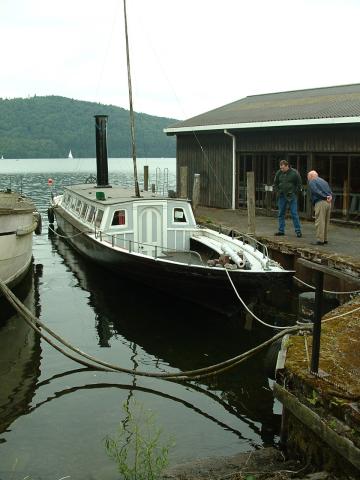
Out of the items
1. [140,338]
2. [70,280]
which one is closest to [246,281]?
[140,338]

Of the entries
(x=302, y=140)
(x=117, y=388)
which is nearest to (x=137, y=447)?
(x=117, y=388)

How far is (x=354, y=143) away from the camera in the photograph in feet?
56.9

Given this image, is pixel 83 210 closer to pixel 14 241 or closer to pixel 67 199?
pixel 67 199

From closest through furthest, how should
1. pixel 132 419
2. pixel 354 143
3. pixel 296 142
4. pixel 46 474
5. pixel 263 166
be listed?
pixel 46 474
pixel 132 419
pixel 354 143
pixel 296 142
pixel 263 166

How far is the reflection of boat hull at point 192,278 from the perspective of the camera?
10.9 meters

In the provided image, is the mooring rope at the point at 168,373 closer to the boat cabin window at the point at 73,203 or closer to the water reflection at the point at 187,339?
the water reflection at the point at 187,339

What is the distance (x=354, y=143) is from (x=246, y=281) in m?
8.66

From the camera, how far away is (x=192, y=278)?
38.0 feet

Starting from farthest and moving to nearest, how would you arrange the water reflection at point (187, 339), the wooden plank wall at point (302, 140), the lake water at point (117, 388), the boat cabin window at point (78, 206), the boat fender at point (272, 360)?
the boat cabin window at point (78, 206), the wooden plank wall at point (302, 140), the water reflection at point (187, 339), the boat fender at point (272, 360), the lake water at point (117, 388)

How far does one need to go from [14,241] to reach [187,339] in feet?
15.5

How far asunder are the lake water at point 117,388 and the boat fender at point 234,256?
125cm

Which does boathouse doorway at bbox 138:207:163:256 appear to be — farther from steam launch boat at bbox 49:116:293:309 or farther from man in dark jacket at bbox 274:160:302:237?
man in dark jacket at bbox 274:160:302:237

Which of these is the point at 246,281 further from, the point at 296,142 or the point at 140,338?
the point at 296,142

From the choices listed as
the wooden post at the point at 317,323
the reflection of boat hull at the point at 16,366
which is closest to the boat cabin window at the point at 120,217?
the reflection of boat hull at the point at 16,366
